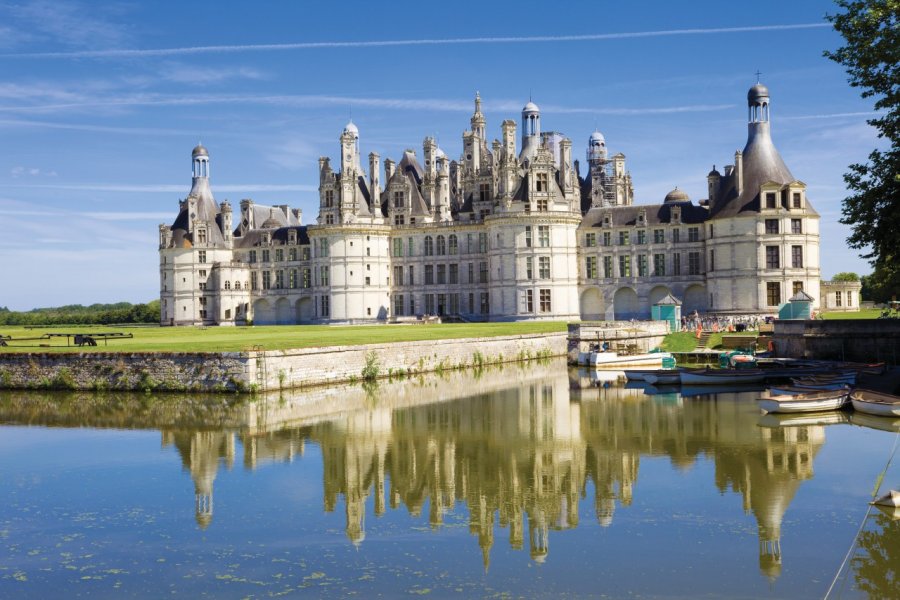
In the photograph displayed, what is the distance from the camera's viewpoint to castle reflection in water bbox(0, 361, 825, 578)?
16094 mm

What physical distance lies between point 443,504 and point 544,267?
4625 centimetres

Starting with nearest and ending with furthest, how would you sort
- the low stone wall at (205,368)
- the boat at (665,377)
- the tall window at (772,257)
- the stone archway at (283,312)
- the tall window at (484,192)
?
the low stone wall at (205,368) → the boat at (665,377) → the tall window at (772,257) → the tall window at (484,192) → the stone archway at (283,312)

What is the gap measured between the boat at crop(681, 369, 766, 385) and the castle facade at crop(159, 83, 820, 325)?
23071 mm

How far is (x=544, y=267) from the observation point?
6178 cm

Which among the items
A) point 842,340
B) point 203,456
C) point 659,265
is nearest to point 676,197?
point 659,265

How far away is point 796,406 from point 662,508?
12158 mm

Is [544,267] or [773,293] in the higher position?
[544,267]

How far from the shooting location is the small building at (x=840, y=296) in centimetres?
6266

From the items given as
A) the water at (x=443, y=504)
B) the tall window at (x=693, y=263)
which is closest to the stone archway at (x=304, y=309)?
the tall window at (x=693, y=263)

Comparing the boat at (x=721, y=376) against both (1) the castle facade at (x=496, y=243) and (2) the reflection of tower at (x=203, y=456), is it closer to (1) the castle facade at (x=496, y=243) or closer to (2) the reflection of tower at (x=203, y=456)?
(2) the reflection of tower at (x=203, y=456)

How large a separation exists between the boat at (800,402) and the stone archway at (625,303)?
36804 mm

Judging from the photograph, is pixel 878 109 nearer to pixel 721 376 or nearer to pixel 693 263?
pixel 721 376

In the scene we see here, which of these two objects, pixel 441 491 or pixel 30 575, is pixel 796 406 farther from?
pixel 30 575

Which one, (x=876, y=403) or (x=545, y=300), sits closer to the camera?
(x=876, y=403)
